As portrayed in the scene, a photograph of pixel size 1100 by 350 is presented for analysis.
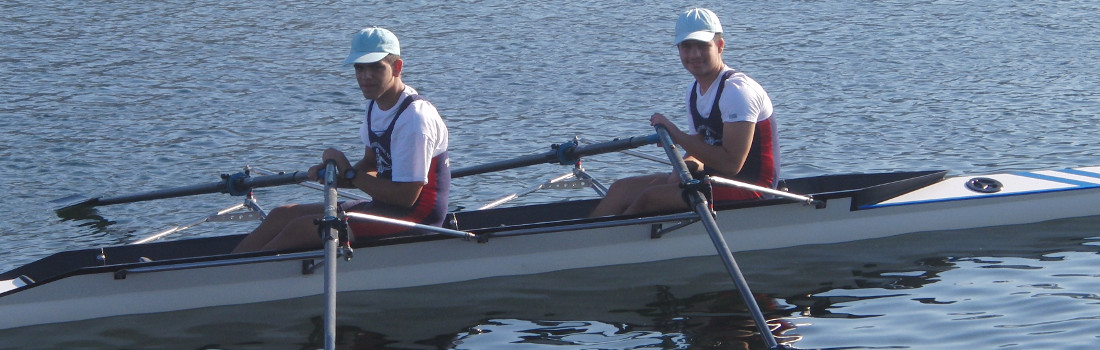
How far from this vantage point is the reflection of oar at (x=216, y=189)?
8250 millimetres

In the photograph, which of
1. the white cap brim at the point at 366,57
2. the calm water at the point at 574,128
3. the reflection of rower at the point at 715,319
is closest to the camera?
the white cap brim at the point at 366,57

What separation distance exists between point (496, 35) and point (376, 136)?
39.1ft

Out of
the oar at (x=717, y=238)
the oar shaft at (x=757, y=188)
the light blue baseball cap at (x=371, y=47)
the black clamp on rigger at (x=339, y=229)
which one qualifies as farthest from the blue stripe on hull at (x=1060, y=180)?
the black clamp on rigger at (x=339, y=229)

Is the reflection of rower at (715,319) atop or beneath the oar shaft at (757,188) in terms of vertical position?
beneath

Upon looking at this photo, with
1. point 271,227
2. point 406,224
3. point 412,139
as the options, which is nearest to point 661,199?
point 406,224

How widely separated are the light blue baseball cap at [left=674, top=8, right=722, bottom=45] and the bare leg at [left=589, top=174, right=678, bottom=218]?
39.7 inches

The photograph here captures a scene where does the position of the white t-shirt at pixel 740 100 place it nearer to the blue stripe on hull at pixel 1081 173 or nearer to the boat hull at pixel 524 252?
the boat hull at pixel 524 252

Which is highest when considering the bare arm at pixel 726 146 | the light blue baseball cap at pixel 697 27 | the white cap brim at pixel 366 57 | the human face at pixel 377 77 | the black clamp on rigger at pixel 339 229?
the light blue baseball cap at pixel 697 27

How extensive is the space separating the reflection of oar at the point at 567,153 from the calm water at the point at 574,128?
83cm

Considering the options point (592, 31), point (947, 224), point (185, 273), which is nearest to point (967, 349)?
point (947, 224)

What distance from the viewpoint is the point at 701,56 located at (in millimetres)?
7754

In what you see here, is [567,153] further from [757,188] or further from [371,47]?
[371,47]

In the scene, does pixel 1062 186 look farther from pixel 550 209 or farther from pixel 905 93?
pixel 905 93

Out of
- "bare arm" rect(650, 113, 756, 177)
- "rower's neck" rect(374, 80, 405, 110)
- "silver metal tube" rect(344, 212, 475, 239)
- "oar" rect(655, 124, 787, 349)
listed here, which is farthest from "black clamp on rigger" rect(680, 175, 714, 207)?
"rower's neck" rect(374, 80, 405, 110)
